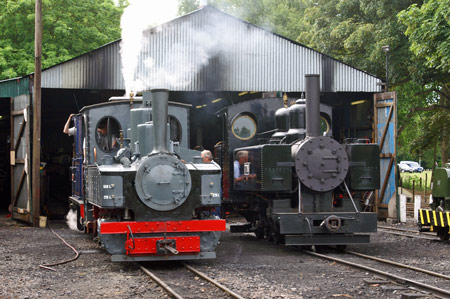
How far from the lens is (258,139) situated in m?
12.0

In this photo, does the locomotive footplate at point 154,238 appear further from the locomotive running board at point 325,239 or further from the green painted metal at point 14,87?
the green painted metal at point 14,87

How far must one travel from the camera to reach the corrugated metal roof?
17125 millimetres

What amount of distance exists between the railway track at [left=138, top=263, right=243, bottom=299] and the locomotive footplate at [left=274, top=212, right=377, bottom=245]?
1.97 metres

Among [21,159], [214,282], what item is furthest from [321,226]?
[21,159]

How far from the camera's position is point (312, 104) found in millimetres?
10555

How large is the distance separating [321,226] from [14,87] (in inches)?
442

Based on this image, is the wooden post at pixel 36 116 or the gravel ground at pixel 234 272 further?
the wooden post at pixel 36 116

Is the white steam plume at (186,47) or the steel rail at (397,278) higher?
the white steam plume at (186,47)

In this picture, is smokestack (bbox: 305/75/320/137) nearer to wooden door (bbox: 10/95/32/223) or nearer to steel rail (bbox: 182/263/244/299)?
A: steel rail (bbox: 182/263/244/299)

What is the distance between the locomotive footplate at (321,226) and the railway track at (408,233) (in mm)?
2944

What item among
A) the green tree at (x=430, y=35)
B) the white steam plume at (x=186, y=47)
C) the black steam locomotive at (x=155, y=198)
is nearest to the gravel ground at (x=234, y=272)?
the black steam locomotive at (x=155, y=198)

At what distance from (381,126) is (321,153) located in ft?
27.4

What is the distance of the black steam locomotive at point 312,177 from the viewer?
412 inches

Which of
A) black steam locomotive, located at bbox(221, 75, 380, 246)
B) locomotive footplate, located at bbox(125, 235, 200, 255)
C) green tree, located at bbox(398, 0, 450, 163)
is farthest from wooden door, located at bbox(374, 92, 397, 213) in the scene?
locomotive footplate, located at bbox(125, 235, 200, 255)
